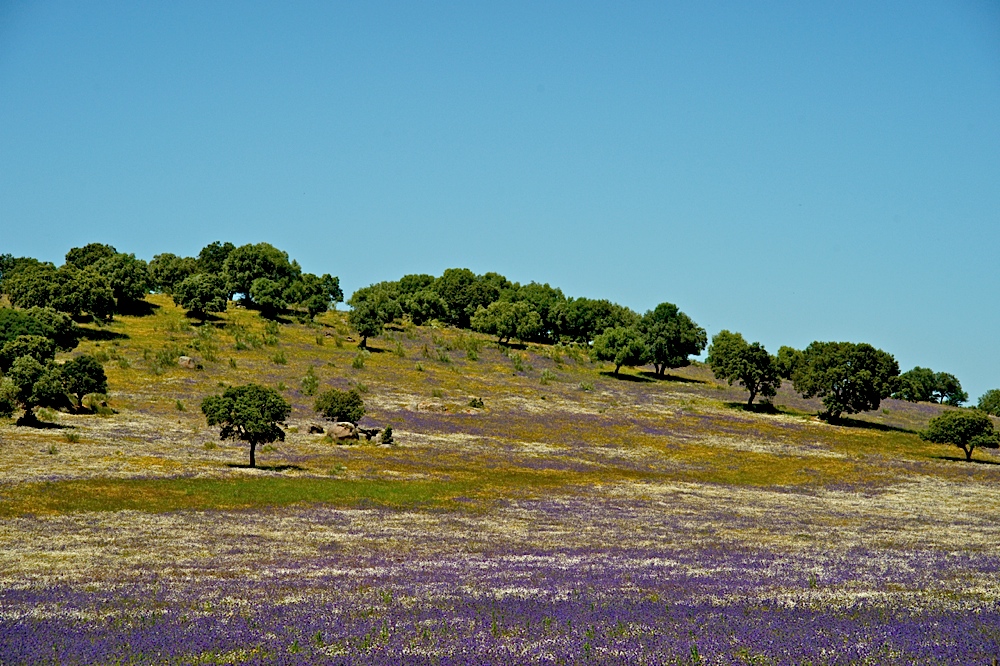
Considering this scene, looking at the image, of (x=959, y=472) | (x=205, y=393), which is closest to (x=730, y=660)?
(x=959, y=472)

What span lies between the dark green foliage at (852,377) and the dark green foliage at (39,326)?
9330 cm

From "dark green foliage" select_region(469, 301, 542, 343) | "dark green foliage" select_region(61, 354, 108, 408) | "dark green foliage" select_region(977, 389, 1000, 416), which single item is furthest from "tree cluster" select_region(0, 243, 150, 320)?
"dark green foliage" select_region(977, 389, 1000, 416)

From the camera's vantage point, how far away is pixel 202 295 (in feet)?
467

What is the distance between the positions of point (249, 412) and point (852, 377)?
266 feet

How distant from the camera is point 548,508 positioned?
4884cm

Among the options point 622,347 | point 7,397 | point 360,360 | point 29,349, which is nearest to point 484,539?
point 7,397

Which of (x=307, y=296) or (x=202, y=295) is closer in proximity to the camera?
(x=202, y=295)

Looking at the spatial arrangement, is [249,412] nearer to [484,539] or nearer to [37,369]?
[37,369]

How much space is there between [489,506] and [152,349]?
8158 cm

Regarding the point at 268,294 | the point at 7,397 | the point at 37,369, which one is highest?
the point at 268,294

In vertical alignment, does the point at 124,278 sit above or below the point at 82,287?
above

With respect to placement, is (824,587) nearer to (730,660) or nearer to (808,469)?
(730,660)

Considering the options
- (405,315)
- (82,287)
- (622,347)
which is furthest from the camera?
(405,315)

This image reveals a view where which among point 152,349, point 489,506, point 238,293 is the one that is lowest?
point 489,506
